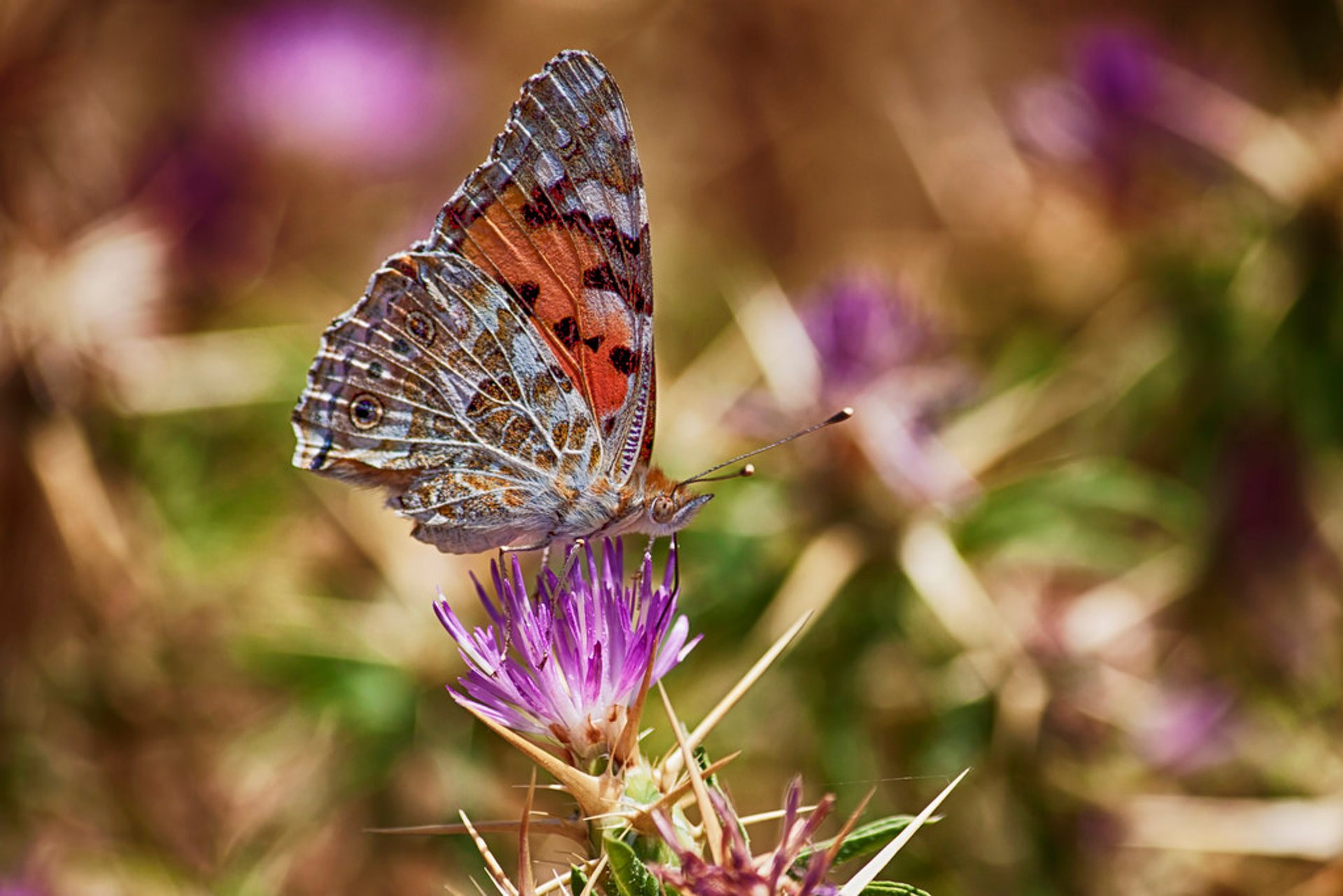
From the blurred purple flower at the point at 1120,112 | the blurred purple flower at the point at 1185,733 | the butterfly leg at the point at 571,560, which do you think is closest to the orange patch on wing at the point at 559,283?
the butterfly leg at the point at 571,560

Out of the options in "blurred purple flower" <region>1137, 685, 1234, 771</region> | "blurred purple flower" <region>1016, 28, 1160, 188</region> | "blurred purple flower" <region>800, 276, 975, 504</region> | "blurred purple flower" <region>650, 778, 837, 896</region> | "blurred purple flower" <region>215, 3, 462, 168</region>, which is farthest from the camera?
"blurred purple flower" <region>215, 3, 462, 168</region>

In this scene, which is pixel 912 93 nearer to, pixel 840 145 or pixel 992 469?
pixel 840 145

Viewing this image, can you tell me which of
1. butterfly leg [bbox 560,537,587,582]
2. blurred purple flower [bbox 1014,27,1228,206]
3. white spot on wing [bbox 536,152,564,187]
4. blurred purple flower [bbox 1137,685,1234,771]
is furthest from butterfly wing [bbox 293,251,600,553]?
blurred purple flower [bbox 1014,27,1228,206]

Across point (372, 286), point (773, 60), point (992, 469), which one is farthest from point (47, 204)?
point (773, 60)

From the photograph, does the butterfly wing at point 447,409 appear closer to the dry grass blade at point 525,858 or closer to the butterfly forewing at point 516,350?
the butterfly forewing at point 516,350

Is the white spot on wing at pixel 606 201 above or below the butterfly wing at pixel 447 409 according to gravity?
above

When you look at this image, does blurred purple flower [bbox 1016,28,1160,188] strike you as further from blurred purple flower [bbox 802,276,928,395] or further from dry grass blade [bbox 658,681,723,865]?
dry grass blade [bbox 658,681,723,865]
